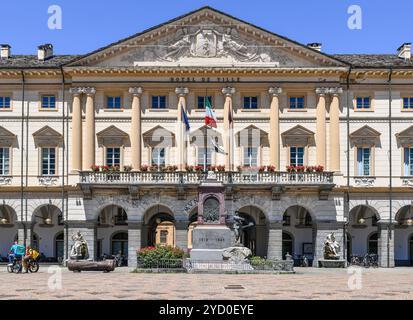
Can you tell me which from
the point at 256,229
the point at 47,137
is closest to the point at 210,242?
the point at 256,229

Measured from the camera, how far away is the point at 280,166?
58.8 meters

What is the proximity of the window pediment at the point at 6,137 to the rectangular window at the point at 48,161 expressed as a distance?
2575 mm

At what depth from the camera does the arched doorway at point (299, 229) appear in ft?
202

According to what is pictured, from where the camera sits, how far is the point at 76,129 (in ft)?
192

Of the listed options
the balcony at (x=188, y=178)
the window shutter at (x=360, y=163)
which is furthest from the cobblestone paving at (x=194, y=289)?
the window shutter at (x=360, y=163)

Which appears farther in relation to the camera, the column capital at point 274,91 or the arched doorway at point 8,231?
the arched doorway at point 8,231

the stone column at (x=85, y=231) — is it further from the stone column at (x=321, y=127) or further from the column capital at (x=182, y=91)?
the stone column at (x=321, y=127)

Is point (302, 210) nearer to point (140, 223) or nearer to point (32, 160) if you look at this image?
point (140, 223)

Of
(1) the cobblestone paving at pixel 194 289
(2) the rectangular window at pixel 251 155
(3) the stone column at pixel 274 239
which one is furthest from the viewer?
(2) the rectangular window at pixel 251 155

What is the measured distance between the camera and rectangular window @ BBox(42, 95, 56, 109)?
196 feet

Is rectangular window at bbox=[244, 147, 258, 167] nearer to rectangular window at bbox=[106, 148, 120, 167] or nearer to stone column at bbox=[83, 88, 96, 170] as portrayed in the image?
rectangular window at bbox=[106, 148, 120, 167]

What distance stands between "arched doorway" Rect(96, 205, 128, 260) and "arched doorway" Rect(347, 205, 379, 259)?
18473 millimetres

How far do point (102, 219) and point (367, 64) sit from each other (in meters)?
24.8
